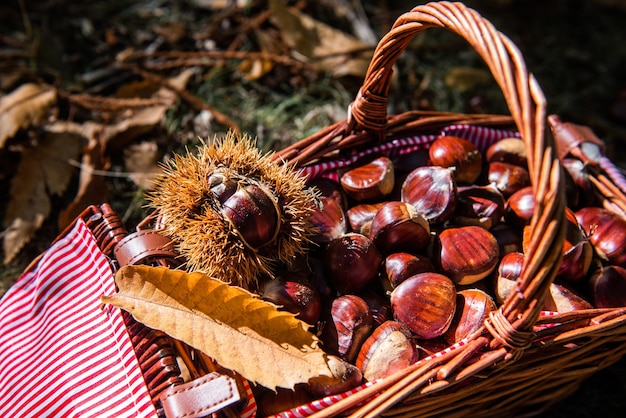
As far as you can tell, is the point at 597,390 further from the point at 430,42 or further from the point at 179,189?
the point at 430,42

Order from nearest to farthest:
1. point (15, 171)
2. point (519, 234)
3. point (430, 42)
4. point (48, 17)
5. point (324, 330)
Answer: point (324, 330) < point (519, 234) < point (15, 171) < point (48, 17) < point (430, 42)

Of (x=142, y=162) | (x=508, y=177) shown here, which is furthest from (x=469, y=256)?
(x=142, y=162)

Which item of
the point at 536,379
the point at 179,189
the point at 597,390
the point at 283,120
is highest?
the point at 283,120

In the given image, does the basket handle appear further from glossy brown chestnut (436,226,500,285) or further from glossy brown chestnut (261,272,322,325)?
glossy brown chestnut (261,272,322,325)

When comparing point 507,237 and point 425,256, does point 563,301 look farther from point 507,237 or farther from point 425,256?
point 425,256

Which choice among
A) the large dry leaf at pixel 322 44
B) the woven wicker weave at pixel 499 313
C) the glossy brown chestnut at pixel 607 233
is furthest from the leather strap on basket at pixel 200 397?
the large dry leaf at pixel 322 44

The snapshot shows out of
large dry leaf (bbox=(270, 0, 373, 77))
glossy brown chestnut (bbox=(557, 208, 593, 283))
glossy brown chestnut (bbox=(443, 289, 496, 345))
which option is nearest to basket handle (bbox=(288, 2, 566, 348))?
glossy brown chestnut (bbox=(443, 289, 496, 345))

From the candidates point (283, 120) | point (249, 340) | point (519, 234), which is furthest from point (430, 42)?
point (249, 340)
